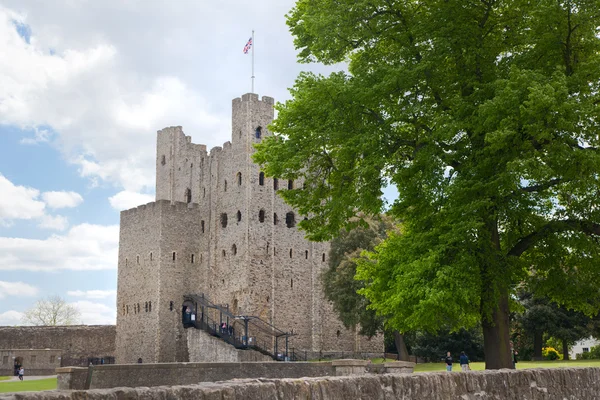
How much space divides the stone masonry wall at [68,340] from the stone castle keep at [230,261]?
2.76 meters

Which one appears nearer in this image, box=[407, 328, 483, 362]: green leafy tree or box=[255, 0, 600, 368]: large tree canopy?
box=[255, 0, 600, 368]: large tree canopy

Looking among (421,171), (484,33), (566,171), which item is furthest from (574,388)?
(484,33)

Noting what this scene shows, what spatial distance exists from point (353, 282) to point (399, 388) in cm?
3560

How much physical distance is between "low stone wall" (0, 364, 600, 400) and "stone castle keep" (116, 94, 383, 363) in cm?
3928

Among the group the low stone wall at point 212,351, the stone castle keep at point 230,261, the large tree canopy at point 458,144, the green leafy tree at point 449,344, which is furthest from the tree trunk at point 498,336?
the stone castle keep at point 230,261

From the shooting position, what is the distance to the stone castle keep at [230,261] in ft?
168

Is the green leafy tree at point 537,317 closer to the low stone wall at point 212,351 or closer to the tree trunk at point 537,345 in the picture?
the tree trunk at point 537,345

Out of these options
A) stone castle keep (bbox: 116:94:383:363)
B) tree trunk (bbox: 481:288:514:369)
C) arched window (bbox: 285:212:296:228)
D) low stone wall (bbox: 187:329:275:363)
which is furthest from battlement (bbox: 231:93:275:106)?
tree trunk (bbox: 481:288:514:369)

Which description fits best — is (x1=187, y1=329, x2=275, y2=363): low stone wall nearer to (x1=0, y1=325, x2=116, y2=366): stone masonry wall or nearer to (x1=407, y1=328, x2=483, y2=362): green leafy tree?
(x1=407, y1=328, x2=483, y2=362): green leafy tree

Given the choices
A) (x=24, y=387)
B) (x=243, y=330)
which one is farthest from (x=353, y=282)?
(x=24, y=387)

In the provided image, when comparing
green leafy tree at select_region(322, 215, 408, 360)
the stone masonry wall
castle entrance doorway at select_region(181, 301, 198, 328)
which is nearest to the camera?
green leafy tree at select_region(322, 215, 408, 360)

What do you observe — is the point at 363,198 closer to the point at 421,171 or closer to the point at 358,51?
the point at 421,171

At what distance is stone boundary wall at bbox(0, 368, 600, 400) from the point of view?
575 cm

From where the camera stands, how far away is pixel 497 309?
1948cm
